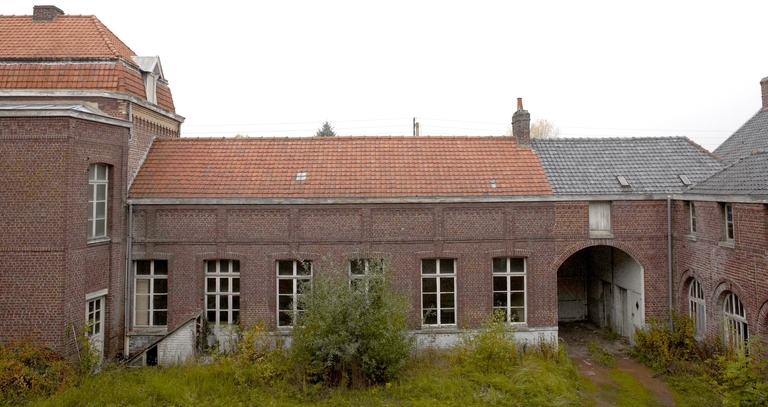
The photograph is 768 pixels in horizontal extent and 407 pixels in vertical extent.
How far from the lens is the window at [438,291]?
49.5 feet

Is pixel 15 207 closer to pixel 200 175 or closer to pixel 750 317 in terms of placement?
pixel 200 175

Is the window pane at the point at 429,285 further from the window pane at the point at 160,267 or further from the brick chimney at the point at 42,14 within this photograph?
the brick chimney at the point at 42,14

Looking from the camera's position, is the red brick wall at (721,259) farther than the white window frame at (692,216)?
No

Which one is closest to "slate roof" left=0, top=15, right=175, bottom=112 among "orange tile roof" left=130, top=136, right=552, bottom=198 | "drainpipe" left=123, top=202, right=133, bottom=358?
"orange tile roof" left=130, top=136, right=552, bottom=198

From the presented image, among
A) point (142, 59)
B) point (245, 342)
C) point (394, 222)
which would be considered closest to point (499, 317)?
point (394, 222)

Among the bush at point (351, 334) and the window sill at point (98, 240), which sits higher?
the window sill at point (98, 240)

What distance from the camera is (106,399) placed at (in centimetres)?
1102

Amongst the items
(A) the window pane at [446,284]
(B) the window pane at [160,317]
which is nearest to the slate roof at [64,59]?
(B) the window pane at [160,317]

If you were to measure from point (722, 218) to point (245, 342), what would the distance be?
12.7 m

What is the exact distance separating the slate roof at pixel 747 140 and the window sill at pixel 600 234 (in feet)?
19.4

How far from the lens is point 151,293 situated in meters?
15.0

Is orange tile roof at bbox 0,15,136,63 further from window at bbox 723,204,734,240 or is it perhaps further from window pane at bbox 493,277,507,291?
window at bbox 723,204,734,240

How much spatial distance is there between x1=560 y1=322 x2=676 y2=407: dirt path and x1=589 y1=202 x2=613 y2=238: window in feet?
11.8

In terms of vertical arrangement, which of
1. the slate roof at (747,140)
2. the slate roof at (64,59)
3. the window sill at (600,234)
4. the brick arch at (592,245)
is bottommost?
the brick arch at (592,245)
